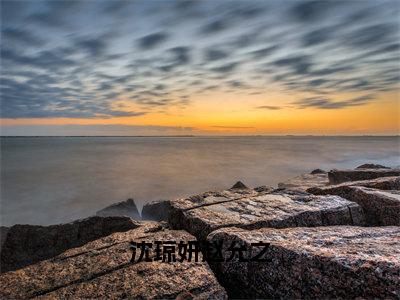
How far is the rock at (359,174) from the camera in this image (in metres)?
8.77

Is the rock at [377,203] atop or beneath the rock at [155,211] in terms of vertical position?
atop

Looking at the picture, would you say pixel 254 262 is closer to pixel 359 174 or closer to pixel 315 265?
pixel 315 265

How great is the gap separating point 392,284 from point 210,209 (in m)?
2.92

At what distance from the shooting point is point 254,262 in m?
3.69

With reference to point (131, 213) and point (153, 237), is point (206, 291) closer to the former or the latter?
point (153, 237)

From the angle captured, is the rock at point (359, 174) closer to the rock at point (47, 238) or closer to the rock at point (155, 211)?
the rock at point (155, 211)

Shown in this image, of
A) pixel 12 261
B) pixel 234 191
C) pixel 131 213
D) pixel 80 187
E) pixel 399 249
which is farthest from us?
pixel 80 187

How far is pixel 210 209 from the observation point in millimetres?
5324

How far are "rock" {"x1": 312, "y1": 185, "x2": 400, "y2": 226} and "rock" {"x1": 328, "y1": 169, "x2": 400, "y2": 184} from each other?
3165mm

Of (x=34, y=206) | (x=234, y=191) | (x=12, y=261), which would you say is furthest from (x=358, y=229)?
(x=34, y=206)

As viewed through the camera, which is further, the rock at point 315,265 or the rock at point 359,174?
the rock at point 359,174

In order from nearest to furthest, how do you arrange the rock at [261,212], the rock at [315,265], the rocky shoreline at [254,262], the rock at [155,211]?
the rock at [315,265] → the rocky shoreline at [254,262] → the rock at [261,212] → the rock at [155,211]

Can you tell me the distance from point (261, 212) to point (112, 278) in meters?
2.58

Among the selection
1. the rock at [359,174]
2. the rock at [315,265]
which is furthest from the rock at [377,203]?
the rock at [359,174]
